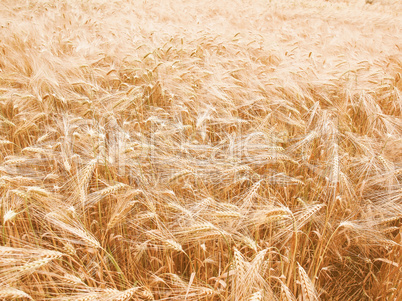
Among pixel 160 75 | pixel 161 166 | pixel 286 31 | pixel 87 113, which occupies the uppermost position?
pixel 286 31

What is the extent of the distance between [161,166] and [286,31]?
5.44m

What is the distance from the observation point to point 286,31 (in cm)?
573

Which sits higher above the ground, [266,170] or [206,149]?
[206,149]

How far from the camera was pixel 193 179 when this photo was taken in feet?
4.60

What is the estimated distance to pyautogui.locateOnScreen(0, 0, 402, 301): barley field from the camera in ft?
3.25

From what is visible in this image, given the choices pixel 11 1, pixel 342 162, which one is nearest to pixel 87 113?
pixel 342 162

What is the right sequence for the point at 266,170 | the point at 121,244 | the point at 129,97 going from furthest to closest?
the point at 129,97 < the point at 266,170 < the point at 121,244

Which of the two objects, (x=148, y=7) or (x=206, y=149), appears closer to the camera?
(x=206, y=149)

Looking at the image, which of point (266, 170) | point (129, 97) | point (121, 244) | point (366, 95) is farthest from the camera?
point (366, 95)

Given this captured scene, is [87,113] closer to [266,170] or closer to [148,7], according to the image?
[266,170]

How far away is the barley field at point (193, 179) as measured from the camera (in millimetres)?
991

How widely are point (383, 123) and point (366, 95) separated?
0.39 metres

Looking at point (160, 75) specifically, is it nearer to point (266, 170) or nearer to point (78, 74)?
point (78, 74)

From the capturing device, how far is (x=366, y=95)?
7.29 feet
